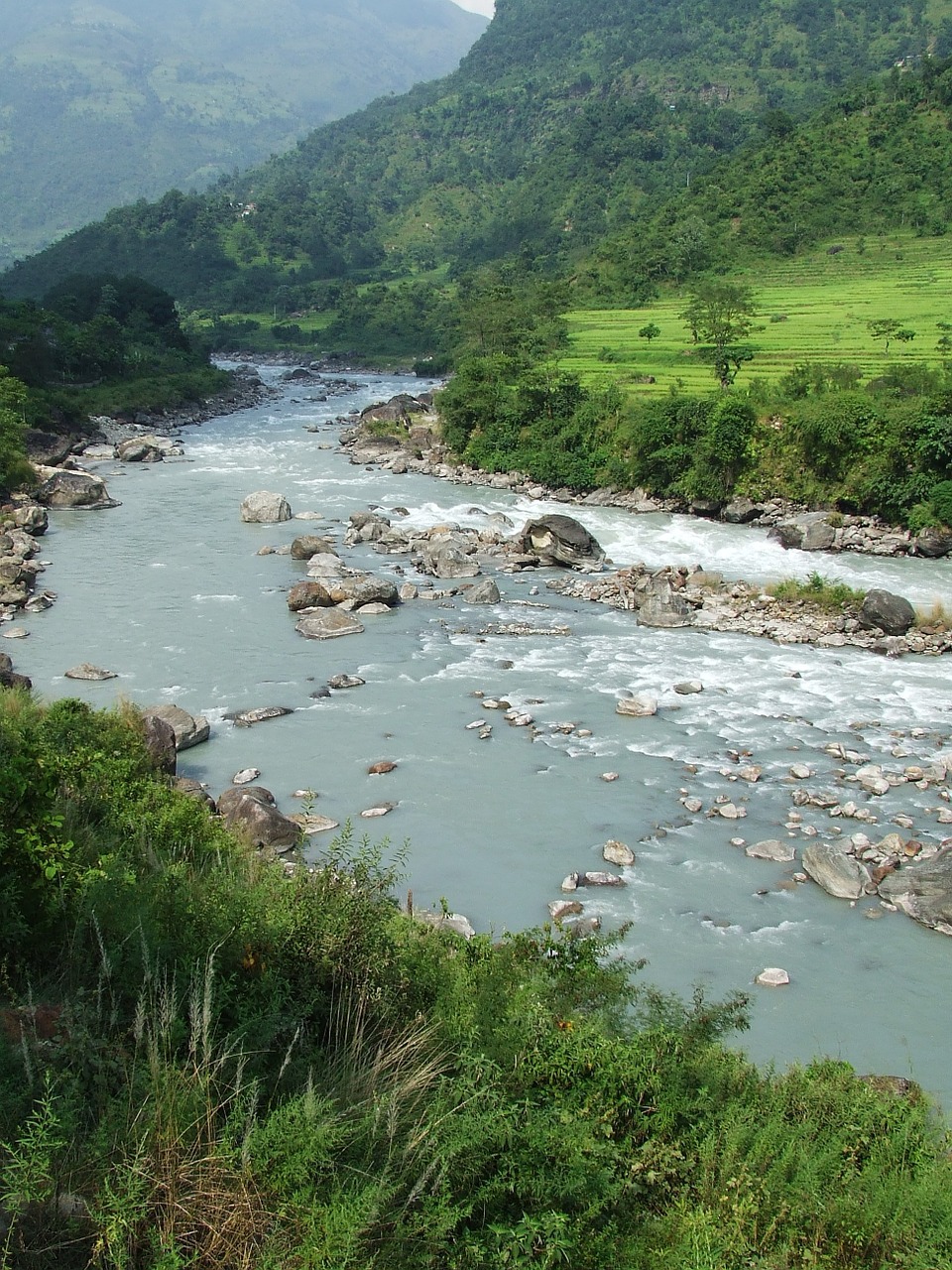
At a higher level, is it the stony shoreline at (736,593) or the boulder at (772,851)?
the stony shoreline at (736,593)

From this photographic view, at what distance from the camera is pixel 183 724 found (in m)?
14.8

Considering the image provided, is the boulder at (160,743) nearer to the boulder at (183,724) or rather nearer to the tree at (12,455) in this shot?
the boulder at (183,724)

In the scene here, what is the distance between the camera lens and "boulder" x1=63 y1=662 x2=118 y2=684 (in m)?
17.5

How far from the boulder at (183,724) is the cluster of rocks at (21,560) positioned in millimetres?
6659

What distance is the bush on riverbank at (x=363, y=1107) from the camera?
163 inches

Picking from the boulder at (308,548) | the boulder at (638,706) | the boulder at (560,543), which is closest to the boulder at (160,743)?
the boulder at (638,706)

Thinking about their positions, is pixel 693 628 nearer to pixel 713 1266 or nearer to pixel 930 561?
pixel 930 561

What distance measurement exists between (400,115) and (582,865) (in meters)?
182

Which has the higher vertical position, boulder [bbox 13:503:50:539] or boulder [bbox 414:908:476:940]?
boulder [bbox 13:503:50:539]

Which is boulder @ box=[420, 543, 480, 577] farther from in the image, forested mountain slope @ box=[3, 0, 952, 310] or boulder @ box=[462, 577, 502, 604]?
forested mountain slope @ box=[3, 0, 952, 310]

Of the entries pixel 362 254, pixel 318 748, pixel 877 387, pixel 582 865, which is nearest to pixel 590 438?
pixel 877 387

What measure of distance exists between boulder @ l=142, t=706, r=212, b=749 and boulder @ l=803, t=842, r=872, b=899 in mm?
8524

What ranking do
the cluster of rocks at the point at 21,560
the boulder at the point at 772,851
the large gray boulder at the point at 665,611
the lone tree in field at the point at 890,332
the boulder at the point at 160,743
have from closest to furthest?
the boulder at the point at 772,851 → the boulder at the point at 160,743 → the large gray boulder at the point at 665,611 → the cluster of rocks at the point at 21,560 → the lone tree in field at the point at 890,332

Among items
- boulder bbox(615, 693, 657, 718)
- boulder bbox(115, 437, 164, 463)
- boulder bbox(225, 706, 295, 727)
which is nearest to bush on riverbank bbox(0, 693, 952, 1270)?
boulder bbox(225, 706, 295, 727)
